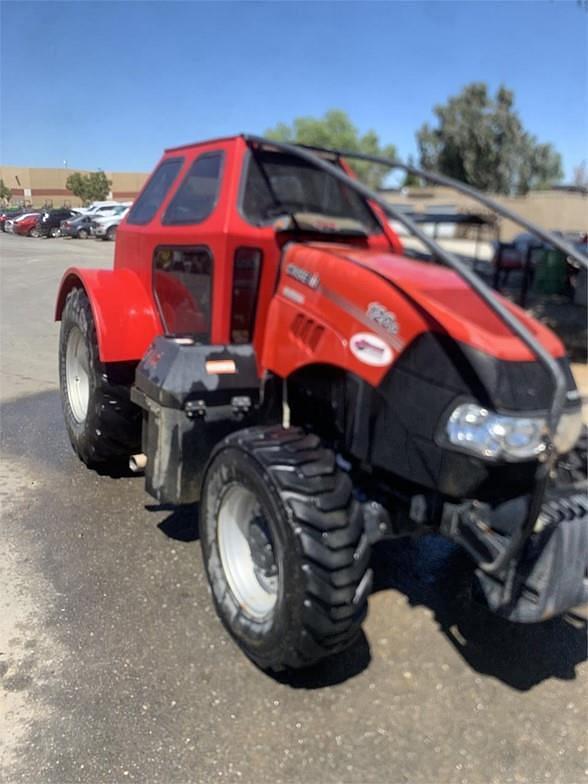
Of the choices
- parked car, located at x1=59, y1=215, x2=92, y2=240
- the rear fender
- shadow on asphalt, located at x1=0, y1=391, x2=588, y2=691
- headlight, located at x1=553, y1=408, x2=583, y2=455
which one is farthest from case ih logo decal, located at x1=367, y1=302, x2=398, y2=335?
parked car, located at x1=59, y1=215, x2=92, y2=240

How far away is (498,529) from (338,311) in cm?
103

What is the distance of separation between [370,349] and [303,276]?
59 cm

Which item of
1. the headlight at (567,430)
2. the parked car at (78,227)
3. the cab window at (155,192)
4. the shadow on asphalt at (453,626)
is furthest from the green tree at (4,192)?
the parked car at (78,227)

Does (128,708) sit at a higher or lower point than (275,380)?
lower

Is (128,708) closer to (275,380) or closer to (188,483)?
(188,483)

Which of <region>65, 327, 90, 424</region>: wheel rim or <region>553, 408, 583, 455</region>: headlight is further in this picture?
<region>65, 327, 90, 424</region>: wheel rim

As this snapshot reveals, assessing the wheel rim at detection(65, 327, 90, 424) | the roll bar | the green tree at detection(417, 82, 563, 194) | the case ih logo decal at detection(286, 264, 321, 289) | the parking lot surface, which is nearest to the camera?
the roll bar

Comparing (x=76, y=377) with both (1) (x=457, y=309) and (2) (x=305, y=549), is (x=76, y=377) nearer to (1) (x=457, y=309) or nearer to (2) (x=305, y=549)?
(2) (x=305, y=549)

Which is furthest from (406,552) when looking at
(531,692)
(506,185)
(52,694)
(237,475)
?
(506,185)

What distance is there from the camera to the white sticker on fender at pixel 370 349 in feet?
8.09

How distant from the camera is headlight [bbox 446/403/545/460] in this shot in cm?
219

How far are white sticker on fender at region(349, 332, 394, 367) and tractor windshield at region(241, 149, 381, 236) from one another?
89cm

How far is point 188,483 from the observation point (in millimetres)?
3268

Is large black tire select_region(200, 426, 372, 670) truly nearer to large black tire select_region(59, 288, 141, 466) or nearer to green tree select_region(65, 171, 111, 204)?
large black tire select_region(59, 288, 141, 466)
